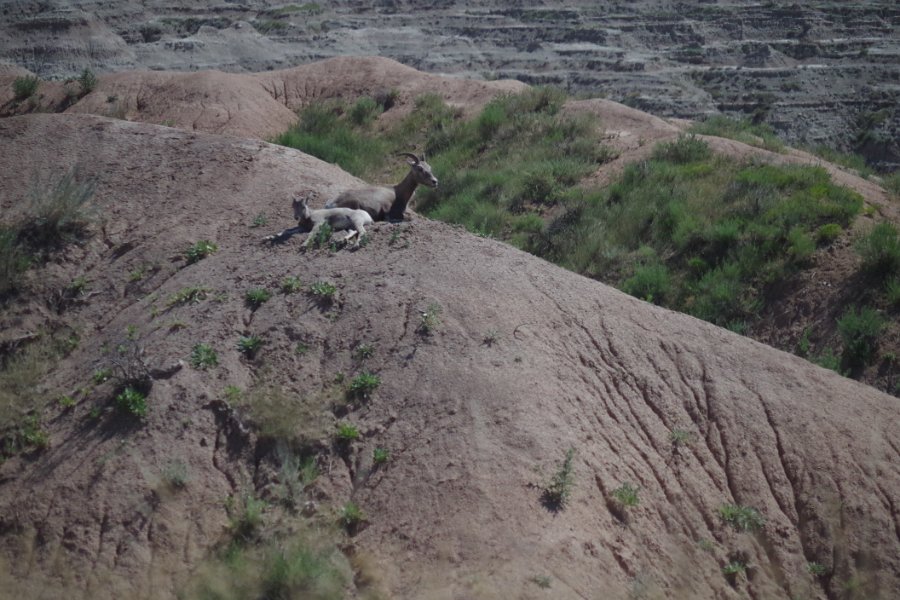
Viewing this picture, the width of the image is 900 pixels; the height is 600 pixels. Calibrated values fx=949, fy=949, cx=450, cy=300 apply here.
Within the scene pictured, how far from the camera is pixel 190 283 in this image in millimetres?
11523

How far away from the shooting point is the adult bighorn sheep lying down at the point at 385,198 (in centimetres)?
1357

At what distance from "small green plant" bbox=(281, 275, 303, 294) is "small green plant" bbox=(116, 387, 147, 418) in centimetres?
215

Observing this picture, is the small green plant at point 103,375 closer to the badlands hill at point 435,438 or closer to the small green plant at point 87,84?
the badlands hill at point 435,438

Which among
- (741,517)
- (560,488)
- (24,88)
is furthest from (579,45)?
(560,488)

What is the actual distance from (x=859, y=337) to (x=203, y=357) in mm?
10246

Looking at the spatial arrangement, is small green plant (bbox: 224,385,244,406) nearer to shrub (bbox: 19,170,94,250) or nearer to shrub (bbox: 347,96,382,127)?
shrub (bbox: 19,170,94,250)

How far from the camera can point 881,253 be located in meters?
15.9

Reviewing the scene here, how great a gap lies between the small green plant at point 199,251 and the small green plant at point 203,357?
270 cm

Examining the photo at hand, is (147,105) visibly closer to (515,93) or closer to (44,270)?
(515,93)

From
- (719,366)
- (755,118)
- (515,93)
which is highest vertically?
(719,366)

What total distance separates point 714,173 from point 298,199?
1104cm

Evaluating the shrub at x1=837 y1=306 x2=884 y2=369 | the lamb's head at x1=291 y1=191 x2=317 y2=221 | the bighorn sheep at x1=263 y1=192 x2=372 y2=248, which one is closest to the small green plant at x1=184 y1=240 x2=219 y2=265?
the bighorn sheep at x1=263 y1=192 x2=372 y2=248

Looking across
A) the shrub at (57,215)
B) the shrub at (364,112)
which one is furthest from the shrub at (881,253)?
the shrub at (364,112)

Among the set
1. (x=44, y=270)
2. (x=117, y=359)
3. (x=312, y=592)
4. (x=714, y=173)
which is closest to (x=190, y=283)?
(x=117, y=359)
